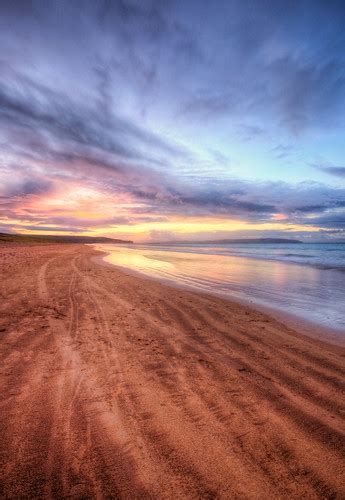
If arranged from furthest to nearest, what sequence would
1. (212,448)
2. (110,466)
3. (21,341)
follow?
(21,341), (212,448), (110,466)

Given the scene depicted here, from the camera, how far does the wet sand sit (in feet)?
7.61

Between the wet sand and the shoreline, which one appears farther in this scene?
the shoreline

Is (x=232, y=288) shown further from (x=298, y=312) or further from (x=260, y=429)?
(x=260, y=429)

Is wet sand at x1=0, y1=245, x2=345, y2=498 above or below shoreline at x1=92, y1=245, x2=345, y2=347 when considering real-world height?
above

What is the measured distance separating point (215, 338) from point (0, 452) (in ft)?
14.5

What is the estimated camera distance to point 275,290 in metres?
12.6

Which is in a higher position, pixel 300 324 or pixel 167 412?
pixel 167 412

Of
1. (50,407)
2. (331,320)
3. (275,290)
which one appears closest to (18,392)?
(50,407)

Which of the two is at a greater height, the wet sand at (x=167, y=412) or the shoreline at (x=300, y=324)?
the wet sand at (x=167, y=412)

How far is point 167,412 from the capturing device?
10.6 ft

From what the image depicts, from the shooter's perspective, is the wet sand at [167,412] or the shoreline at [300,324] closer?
the wet sand at [167,412]

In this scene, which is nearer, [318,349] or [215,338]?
[318,349]

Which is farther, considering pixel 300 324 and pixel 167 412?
pixel 300 324

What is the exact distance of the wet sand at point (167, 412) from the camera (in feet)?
7.61
